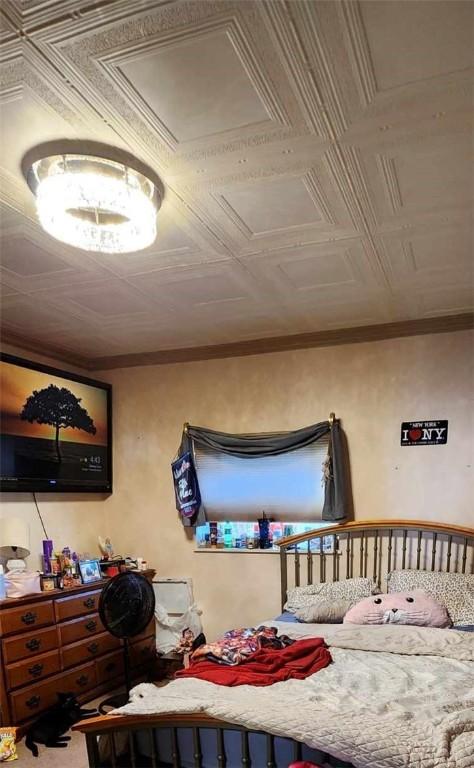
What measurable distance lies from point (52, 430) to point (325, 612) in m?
2.45

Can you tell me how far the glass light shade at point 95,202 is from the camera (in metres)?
1.88

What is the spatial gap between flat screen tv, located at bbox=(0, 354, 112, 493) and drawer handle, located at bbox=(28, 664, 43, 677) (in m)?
1.16

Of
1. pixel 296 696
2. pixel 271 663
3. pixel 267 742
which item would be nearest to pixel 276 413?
pixel 271 663

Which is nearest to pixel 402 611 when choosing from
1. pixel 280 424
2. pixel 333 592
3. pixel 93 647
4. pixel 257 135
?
pixel 333 592

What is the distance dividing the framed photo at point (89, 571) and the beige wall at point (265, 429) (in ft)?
1.13

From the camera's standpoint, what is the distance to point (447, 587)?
3.36 m

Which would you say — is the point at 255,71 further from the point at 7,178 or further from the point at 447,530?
the point at 447,530

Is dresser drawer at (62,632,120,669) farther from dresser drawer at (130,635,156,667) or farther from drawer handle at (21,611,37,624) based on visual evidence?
drawer handle at (21,611,37,624)

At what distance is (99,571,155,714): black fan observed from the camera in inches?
140

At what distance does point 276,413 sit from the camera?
4332mm

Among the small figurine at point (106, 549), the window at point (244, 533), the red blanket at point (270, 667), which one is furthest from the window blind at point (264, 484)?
the red blanket at point (270, 667)

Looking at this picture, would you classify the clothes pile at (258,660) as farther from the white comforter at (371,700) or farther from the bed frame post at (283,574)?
the bed frame post at (283,574)

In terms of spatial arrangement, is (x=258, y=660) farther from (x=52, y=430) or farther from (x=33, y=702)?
(x=52, y=430)

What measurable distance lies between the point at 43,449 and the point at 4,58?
10.1 feet
